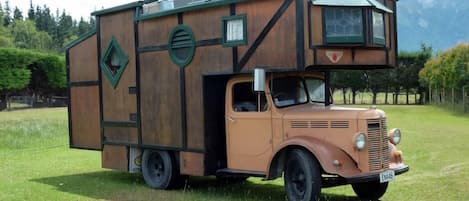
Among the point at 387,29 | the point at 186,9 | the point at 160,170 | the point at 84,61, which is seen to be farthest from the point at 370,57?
the point at 84,61

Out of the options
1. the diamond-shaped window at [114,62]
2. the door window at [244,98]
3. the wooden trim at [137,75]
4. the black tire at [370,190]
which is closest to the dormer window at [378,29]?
the door window at [244,98]

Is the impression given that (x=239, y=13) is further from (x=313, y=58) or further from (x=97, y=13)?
(x=97, y=13)

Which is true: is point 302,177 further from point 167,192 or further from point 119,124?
point 119,124

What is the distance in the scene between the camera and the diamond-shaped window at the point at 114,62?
12.7 meters

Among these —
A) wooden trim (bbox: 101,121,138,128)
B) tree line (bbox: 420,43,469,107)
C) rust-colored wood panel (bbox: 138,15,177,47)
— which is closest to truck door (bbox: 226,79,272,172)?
rust-colored wood panel (bbox: 138,15,177,47)

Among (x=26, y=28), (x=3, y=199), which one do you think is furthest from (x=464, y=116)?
(x=26, y=28)

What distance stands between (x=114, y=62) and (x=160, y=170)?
99.7 inches

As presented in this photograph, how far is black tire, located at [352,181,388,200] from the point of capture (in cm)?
1011

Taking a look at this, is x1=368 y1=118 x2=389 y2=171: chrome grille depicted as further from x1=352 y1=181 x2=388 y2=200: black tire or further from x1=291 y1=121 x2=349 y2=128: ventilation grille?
x1=352 y1=181 x2=388 y2=200: black tire

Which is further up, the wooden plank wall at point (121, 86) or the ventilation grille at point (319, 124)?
→ the wooden plank wall at point (121, 86)

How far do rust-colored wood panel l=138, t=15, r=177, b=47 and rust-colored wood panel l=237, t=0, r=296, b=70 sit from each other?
178 centimetres

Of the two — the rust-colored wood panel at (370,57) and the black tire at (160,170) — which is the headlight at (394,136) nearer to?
the rust-colored wood panel at (370,57)

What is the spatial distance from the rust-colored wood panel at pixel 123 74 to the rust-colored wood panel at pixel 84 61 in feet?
1.37

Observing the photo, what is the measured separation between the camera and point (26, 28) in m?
120
